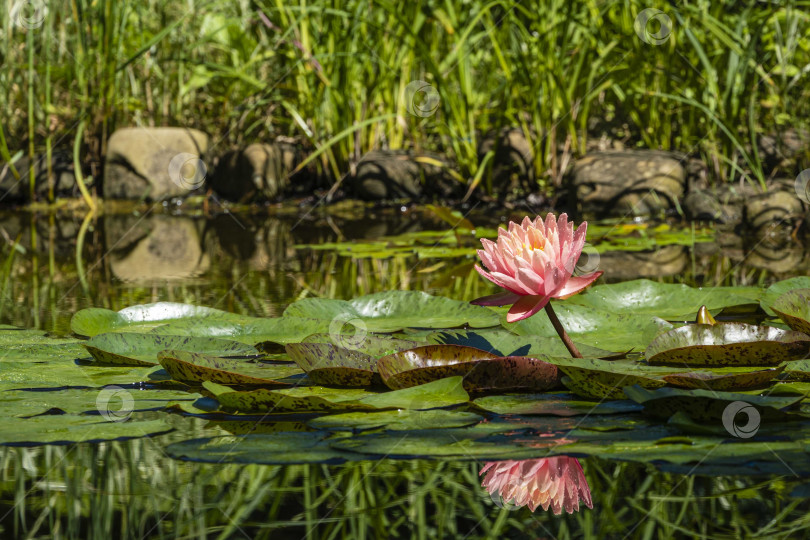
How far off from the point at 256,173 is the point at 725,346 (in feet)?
13.5

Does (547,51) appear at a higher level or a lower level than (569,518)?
higher

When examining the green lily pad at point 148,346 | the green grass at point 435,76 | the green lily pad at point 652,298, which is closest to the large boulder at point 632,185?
the green grass at point 435,76

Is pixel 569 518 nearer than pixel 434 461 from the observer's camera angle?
Yes

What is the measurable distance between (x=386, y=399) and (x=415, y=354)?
0.10m

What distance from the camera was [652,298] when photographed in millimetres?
1771

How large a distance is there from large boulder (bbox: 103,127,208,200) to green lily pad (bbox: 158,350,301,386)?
406 cm

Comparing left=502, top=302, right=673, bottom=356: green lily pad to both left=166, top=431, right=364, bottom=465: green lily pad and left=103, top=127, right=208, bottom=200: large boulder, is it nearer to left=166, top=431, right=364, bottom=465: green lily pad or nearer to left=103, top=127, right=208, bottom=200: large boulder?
left=166, top=431, right=364, bottom=465: green lily pad

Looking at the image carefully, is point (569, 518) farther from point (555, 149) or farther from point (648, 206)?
point (555, 149)

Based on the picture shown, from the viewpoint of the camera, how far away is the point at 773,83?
4.16m

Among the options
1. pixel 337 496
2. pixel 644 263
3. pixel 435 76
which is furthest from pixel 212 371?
pixel 435 76

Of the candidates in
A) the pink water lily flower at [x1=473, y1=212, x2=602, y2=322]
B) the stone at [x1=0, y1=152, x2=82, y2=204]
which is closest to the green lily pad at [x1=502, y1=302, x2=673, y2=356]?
the pink water lily flower at [x1=473, y1=212, x2=602, y2=322]

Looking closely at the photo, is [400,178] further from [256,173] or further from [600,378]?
[600,378]

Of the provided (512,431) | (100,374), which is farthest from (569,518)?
(100,374)

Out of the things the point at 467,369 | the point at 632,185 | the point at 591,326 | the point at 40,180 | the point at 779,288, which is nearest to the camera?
the point at 467,369
